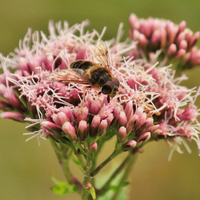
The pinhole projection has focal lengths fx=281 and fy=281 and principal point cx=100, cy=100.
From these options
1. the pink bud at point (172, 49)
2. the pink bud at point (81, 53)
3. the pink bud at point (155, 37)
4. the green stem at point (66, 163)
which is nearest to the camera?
the green stem at point (66, 163)

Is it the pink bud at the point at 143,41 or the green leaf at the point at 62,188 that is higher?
the pink bud at the point at 143,41

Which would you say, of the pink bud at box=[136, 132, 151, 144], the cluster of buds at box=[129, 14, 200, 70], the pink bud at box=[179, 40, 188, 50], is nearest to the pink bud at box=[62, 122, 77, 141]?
the pink bud at box=[136, 132, 151, 144]

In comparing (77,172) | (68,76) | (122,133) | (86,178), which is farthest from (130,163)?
(77,172)

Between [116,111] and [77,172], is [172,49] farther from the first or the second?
[77,172]

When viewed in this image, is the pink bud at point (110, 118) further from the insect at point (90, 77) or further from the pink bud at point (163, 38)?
the pink bud at point (163, 38)

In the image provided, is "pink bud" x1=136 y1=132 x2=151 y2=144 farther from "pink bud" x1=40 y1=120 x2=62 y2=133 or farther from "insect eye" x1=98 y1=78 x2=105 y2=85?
"pink bud" x1=40 y1=120 x2=62 y2=133

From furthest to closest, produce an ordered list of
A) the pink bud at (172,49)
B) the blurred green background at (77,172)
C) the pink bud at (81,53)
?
the blurred green background at (77,172)
the pink bud at (172,49)
the pink bud at (81,53)

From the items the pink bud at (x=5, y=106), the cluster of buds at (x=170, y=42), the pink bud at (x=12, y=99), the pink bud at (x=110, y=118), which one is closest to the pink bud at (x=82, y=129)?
the pink bud at (x=110, y=118)
